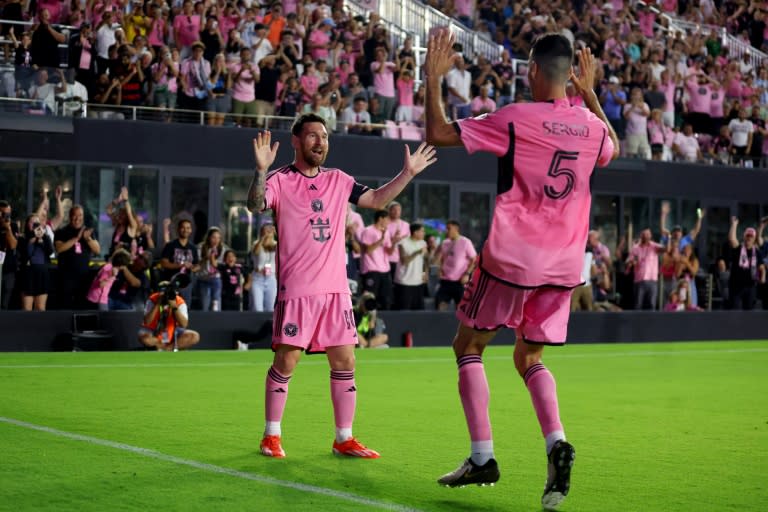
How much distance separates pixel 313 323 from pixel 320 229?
0.59 m

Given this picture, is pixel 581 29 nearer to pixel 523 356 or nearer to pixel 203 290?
pixel 203 290

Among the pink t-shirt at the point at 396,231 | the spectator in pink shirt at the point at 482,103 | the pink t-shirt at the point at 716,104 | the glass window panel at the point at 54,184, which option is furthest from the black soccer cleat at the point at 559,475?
the pink t-shirt at the point at 716,104

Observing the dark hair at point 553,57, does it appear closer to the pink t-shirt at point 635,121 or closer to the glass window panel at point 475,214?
the glass window panel at point 475,214

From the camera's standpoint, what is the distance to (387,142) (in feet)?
84.6

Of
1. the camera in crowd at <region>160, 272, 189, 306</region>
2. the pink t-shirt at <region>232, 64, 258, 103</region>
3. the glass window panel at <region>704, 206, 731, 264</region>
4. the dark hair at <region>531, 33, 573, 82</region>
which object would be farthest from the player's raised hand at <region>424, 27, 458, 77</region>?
the glass window panel at <region>704, 206, 731, 264</region>

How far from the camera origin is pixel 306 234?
7984mm

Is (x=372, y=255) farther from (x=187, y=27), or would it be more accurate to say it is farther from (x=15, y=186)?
(x=15, y=186)

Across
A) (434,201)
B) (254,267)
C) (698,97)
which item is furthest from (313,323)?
(698,97)

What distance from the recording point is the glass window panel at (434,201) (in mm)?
27297

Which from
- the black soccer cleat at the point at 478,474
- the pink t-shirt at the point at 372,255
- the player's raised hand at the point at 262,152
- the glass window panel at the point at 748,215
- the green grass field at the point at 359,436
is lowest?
the green grass field at the point at 359,436

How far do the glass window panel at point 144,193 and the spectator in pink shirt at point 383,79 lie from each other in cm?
454

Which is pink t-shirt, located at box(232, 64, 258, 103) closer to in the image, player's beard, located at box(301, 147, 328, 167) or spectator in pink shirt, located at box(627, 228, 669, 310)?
spectator in pink shirt, located at box(627, 228, 669, 310)

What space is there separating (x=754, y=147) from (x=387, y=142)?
11.1 m

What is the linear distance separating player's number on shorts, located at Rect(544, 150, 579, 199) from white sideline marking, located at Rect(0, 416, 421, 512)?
1720 mm
